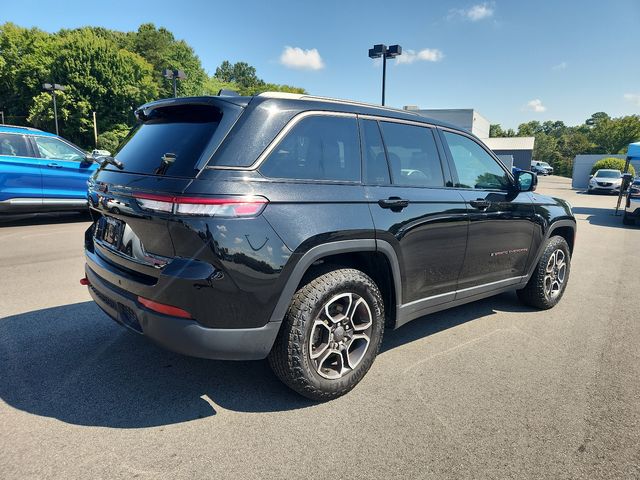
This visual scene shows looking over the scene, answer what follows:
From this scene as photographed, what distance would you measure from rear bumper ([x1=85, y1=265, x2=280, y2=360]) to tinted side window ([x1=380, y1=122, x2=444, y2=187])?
→ 1.48m

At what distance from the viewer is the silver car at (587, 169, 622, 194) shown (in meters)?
25.5

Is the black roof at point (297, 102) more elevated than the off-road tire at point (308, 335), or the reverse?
the black roof at point (297, 102)

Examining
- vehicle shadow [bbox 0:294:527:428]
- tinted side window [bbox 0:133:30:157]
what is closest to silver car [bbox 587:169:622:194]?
vehicle shadow [bbox 0:294:527:428]

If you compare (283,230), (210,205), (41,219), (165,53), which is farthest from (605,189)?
(165,53)

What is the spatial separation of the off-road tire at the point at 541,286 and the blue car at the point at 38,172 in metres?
7.92

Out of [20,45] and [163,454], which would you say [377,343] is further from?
[20,45]

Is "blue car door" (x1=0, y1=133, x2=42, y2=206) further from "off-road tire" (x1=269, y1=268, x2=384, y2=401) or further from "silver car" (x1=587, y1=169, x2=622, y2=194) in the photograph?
"silver car" (x1=587, y1=169, x2=622, y2=194)

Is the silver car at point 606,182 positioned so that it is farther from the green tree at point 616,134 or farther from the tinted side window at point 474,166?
the green tree at point 616,134

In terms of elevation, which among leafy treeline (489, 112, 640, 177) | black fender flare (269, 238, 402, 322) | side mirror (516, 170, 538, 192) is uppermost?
leafy treeline (489, 112, 640, 177)

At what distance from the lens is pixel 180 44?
59.8 metres

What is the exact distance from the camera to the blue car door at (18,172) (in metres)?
8.16

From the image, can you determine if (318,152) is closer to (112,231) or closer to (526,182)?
(112,231)

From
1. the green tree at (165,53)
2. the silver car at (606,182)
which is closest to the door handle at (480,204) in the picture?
the silver car at (606,182)

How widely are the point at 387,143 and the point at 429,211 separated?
589 mm
